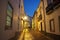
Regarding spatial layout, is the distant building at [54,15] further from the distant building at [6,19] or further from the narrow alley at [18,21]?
the distant building at [6,19]

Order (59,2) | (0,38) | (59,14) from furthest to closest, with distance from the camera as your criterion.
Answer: (59,14) < (59,2) < (0,38)

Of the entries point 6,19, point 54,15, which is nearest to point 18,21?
point 54,15

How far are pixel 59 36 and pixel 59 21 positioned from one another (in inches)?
37.2

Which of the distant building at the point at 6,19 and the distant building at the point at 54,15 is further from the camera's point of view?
the distant building at the point at 54,15

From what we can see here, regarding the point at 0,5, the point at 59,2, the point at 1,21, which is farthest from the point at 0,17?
the point at 59,2

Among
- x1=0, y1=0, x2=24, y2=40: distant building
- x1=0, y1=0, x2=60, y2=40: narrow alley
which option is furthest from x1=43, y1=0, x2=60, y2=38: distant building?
x1=0, y1=0, x2=24, y2=40: distant building

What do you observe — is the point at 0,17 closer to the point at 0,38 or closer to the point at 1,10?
the point at 1,10

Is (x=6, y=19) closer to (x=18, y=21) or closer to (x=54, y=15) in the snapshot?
(x=54, y=15)

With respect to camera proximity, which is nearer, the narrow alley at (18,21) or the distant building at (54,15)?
the narrow alley at (18,21)

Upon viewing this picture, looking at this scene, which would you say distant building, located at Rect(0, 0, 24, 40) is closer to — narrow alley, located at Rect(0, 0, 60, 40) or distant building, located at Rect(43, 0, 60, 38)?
narrow alley, located at Rect(0, 0, 60, 40)

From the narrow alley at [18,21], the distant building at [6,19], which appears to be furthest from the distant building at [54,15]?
the distant building at [6,19]

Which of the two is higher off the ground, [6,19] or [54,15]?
[54,15]

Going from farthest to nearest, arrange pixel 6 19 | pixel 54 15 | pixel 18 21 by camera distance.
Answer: pixel 18 21
pixel 54 15
pixel 6 19

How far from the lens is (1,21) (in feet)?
11.3
